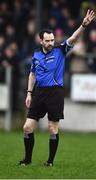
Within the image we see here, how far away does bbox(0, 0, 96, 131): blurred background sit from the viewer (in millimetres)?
18750

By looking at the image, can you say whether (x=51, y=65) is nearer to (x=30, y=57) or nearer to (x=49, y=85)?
(x=49, y=85)

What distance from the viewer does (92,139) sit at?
17.1m

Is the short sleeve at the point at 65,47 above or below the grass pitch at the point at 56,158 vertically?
above

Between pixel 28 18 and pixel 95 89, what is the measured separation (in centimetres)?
401

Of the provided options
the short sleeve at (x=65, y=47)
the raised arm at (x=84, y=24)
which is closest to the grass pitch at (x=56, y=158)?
the short sleeve at (x=65, y=47)

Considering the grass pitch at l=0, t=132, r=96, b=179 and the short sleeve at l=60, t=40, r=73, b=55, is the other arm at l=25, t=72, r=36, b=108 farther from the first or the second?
the grass pitch at l=0, t=132, r=96, b=179

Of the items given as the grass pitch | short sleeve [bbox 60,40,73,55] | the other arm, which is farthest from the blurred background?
short sleeve [bbox 60,40,73,55]

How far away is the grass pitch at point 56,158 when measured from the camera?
10289 mm

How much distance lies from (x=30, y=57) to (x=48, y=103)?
8.32 metres

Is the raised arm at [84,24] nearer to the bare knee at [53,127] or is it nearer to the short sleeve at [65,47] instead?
the short sleeve at [65,47]

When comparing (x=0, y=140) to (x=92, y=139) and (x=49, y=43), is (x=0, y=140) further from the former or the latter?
(x=49, y=43)

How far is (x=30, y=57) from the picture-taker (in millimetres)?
19406

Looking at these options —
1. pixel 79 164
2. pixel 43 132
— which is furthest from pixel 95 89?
pixel 79 164

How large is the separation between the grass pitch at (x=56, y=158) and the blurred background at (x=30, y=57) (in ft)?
2.37
